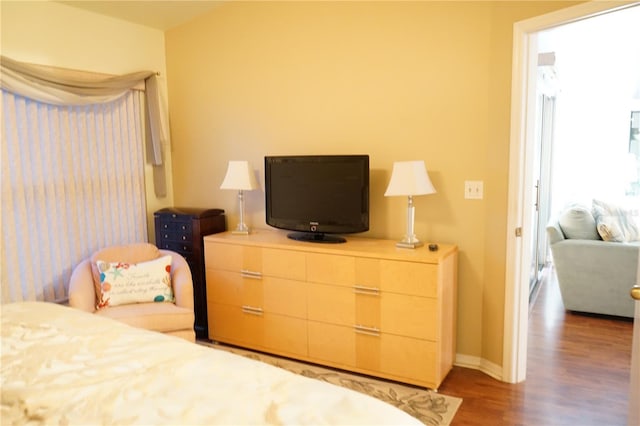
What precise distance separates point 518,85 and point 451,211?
0.86 m

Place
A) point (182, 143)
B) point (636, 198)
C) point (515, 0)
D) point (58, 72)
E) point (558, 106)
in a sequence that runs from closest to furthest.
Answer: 1. point (515, 0)
2. point (58, 72)
3. point (182, 143)
4. point (636, 198)
5. point (558, 106)

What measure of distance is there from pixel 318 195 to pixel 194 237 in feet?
3.57

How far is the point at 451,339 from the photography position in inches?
117

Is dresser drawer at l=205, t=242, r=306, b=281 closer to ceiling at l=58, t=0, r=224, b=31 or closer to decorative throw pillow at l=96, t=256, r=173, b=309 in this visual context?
decorative throw pillow at l=96, t=256, r=173, b=309

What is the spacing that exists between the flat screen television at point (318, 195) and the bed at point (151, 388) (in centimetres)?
167

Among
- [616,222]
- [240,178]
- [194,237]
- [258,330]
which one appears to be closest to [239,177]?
[240,178]

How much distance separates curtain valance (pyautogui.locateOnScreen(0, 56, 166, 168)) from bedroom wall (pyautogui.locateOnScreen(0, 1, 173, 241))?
0.11 meters

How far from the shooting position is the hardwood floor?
249 centimetres

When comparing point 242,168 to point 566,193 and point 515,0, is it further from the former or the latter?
point 566,193

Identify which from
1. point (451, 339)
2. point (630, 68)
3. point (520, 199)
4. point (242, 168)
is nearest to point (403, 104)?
point (520, 199)

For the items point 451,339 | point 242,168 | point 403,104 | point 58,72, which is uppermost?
point 58,72

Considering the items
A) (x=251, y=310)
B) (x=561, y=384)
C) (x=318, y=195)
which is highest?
(x=318, y=195)

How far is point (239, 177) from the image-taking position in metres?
3.51

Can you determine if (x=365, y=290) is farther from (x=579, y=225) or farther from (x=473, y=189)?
(x=579, y=225)
